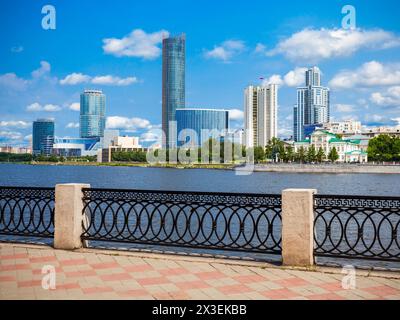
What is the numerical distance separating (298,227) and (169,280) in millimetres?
2330

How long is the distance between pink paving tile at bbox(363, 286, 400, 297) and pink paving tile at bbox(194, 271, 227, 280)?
2.08 metres

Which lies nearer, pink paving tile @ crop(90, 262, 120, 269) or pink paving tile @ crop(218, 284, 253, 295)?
pink paving tile @ crop(218, 284, 253, 295)

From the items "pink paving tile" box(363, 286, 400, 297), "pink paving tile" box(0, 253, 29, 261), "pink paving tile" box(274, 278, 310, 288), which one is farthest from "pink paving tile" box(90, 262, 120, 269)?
"pink paving tile" box(363, 286, 400, 297)

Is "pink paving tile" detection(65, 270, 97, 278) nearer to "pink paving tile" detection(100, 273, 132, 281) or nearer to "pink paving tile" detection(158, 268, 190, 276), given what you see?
"pink paving tile" detection(100, 273, 132, 281)

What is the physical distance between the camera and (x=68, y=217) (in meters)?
9.20

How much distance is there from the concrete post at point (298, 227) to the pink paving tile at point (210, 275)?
1226 mm

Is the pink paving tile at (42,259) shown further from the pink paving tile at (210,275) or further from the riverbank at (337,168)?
the riverbank at (337,168)

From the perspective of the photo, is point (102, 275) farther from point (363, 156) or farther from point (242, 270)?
point (363, 156)

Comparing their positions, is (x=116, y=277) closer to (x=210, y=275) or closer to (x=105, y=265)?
(x=105, y=265)

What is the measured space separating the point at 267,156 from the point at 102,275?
483 feet

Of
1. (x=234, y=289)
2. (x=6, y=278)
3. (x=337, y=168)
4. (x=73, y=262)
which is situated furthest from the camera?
(x=337, y=168)

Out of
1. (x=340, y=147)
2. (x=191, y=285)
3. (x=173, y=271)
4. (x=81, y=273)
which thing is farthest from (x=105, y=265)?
(x=340, y=147)

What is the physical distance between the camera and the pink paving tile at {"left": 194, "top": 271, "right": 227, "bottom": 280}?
7.15 metres

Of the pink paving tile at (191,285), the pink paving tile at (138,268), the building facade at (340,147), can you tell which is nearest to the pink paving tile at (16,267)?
the pink paving tile at (138,268)
